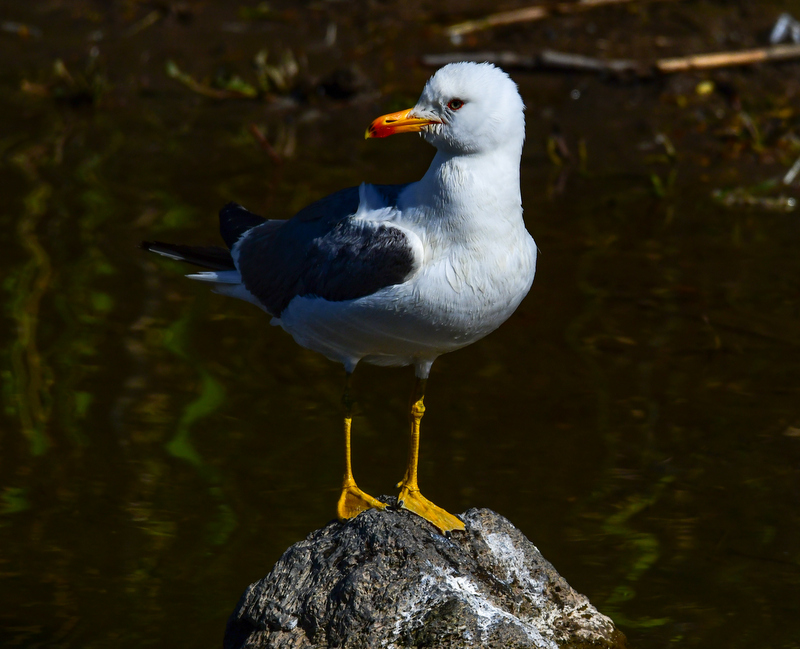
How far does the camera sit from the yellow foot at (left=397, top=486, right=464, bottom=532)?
4961 millimetres

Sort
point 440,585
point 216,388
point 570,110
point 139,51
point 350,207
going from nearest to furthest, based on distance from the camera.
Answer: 1. point 440,585
2. point 350,207
3. point 216,388
4. point 570,110
5. point 139,51

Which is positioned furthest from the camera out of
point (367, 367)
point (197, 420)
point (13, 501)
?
point (367, 367)

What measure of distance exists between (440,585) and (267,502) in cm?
180

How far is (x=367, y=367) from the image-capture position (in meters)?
7.63

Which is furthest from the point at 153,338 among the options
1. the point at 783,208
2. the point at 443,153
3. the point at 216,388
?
the point at 783,208

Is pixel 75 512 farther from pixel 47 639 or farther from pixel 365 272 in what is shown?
pixel 365 272

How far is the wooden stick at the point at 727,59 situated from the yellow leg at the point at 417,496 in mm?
7274

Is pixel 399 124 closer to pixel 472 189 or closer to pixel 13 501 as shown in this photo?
pixel 472 189

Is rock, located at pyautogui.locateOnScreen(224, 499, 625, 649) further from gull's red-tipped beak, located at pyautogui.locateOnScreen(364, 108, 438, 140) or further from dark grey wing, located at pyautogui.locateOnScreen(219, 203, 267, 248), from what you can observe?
dark grey wing, located at pyautogui.locateOnScreen(219, 203, 267, 248)

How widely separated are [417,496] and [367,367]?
8.18ft

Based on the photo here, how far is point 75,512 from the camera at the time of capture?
19.7 feet

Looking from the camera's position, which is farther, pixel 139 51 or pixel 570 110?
pixel 139 51

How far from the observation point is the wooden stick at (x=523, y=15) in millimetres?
→ 12141

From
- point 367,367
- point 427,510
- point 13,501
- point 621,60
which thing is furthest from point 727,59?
point 13,501
